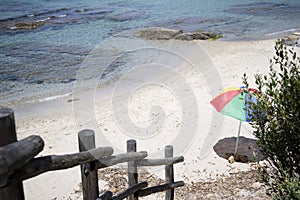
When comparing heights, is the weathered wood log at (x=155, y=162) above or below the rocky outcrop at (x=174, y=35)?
below

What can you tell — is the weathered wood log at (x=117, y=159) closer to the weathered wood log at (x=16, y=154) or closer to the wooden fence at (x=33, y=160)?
the wooden fence at (x=33, y=160)

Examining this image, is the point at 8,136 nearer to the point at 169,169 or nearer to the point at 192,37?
the point at 169,169

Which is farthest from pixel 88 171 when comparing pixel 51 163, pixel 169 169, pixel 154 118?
pixel 154 118

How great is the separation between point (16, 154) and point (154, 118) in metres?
7.55

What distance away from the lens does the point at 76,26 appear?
29.2 metres

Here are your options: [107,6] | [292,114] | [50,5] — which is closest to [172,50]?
[292,114]

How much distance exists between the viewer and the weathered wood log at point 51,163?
2.22 meters

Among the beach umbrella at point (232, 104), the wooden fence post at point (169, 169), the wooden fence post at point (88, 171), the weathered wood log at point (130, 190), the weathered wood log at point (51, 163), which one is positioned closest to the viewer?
the weathered wood log at point (51, 163)

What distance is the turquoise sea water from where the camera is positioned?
1561cm

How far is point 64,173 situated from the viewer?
268 inches

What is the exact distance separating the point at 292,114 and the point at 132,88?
395 inches

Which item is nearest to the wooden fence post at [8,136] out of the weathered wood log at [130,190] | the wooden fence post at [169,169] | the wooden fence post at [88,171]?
the wooden fence post at [88,171]

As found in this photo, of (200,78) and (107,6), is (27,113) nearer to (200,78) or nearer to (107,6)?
(200,78)

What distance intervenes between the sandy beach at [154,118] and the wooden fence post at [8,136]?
4021mm
